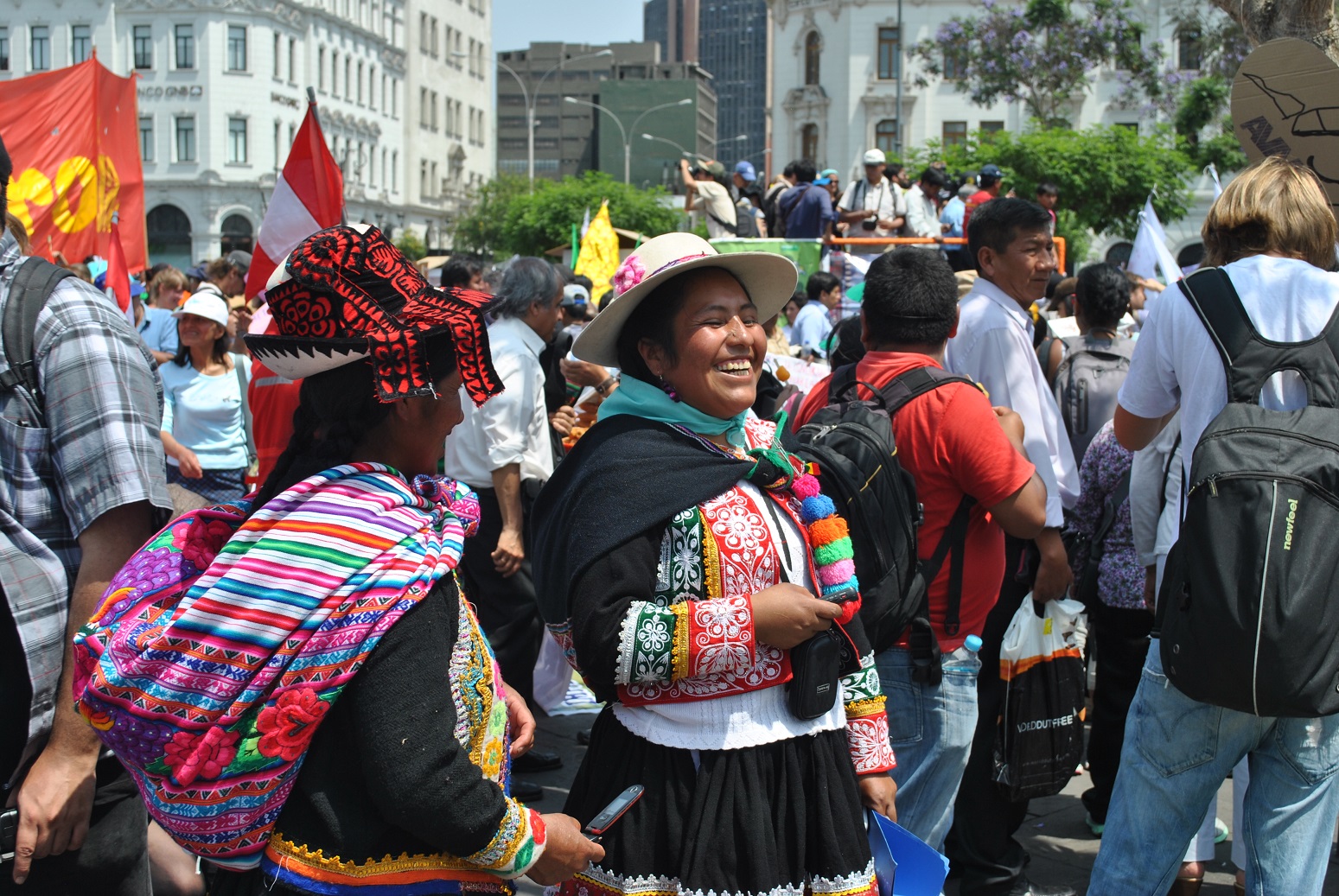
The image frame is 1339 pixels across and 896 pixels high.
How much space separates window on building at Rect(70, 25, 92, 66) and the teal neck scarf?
65.8 metres

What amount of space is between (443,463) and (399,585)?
3921 millimetres

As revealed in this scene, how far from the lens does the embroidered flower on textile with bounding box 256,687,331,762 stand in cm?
177

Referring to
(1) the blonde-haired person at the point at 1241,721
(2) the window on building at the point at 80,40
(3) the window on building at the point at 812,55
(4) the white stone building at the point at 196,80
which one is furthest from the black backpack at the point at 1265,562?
(2) the window on building at the point at 80,40

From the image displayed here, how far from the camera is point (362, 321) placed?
188 cm

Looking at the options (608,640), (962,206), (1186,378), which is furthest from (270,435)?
(962,206)

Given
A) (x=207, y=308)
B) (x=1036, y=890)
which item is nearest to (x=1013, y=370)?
(x=1036, y=890)

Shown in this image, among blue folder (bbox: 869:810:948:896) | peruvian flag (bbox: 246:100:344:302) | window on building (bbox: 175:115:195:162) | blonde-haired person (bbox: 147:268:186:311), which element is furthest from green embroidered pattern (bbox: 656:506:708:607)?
window on building (bbox: 175:115:195:162)

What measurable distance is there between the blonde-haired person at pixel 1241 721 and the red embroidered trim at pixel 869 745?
831 millimetres

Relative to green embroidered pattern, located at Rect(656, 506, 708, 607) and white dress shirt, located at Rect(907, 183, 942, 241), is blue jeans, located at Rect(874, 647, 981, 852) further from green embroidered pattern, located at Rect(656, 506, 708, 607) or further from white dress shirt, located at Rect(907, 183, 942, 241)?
white dress shirt, located at Rect(907, 183, 942, 241)

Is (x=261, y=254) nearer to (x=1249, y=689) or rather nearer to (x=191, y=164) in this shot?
(x=1249, y=689)

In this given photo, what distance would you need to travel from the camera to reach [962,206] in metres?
13.8

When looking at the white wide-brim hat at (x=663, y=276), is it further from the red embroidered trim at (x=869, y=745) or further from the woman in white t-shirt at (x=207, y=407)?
the woman in white t-shirt at (x=207, y=407)

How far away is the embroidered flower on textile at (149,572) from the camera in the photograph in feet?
6.11

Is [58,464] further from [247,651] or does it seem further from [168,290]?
[168,290]
